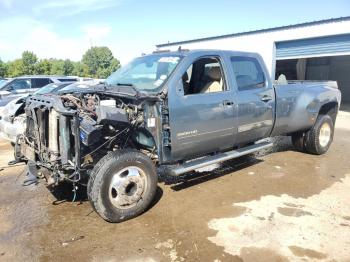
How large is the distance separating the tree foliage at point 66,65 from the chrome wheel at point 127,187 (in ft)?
154

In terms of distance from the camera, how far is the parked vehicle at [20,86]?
1236cm

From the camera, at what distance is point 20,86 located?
12969 mm

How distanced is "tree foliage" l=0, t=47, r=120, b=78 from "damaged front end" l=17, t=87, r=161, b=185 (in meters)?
46.1

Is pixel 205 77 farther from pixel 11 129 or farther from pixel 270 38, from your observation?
pixel 270 38

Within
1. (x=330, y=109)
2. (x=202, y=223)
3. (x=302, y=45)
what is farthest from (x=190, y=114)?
(x=302, y=45)

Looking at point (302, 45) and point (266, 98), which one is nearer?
point (266, 98)

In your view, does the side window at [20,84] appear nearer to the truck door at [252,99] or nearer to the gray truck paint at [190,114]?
the gray truck paint at [190,114]

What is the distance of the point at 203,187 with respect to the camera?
18.0 feet

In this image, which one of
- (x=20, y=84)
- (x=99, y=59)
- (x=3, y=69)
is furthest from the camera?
(x=99, y=59)

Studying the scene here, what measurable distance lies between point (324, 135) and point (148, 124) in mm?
4601

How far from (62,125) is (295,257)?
2886 millimetres

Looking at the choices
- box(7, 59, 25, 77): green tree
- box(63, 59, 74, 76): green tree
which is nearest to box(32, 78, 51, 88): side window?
box(7, 59, 25, 77): green tree

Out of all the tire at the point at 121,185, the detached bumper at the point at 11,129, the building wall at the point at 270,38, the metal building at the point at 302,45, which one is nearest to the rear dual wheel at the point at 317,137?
the tire at the point at 121,185

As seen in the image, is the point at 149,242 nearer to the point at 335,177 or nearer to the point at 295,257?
the point at 295,257
